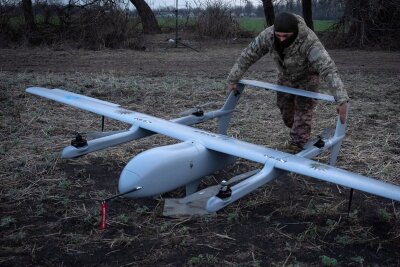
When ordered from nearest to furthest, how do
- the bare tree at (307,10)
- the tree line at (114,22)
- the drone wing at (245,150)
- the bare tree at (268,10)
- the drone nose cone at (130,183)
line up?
1. the drone wing at (245,150)
2. the drone nose cone at (130,183)
3. the tree line at (114,22)
4. the bare tree at (307,10)
5. the bare tree at (268,10)

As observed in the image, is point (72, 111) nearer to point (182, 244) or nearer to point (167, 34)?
point (182, 244)

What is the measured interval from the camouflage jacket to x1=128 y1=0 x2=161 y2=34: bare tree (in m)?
16.8

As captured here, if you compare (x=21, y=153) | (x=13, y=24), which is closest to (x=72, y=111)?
(x=21, y=153)

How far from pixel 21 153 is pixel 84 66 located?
720 cm

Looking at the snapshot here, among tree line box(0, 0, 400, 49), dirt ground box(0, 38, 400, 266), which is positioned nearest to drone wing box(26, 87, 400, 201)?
dirt ground box(0, 38, 400, 266)

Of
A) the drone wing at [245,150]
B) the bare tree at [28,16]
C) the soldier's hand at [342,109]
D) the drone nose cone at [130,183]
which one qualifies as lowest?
the drone nose cone at [130,183]

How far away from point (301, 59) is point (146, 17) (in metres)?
17.4

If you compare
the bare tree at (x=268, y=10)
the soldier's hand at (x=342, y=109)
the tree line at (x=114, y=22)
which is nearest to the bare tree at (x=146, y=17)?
the tree line at (x=114, y=22)

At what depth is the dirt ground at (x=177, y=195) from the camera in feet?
11.9

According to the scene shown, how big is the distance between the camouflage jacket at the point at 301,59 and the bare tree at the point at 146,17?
16805mm

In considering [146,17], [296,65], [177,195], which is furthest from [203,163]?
[146,17]

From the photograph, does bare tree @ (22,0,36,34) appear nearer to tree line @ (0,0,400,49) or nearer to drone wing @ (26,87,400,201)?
tree line @ (0,0,400,49)

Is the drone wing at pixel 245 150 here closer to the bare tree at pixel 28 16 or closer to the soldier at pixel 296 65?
the soldier at pixel 296 65

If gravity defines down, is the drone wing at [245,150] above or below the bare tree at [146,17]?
below
